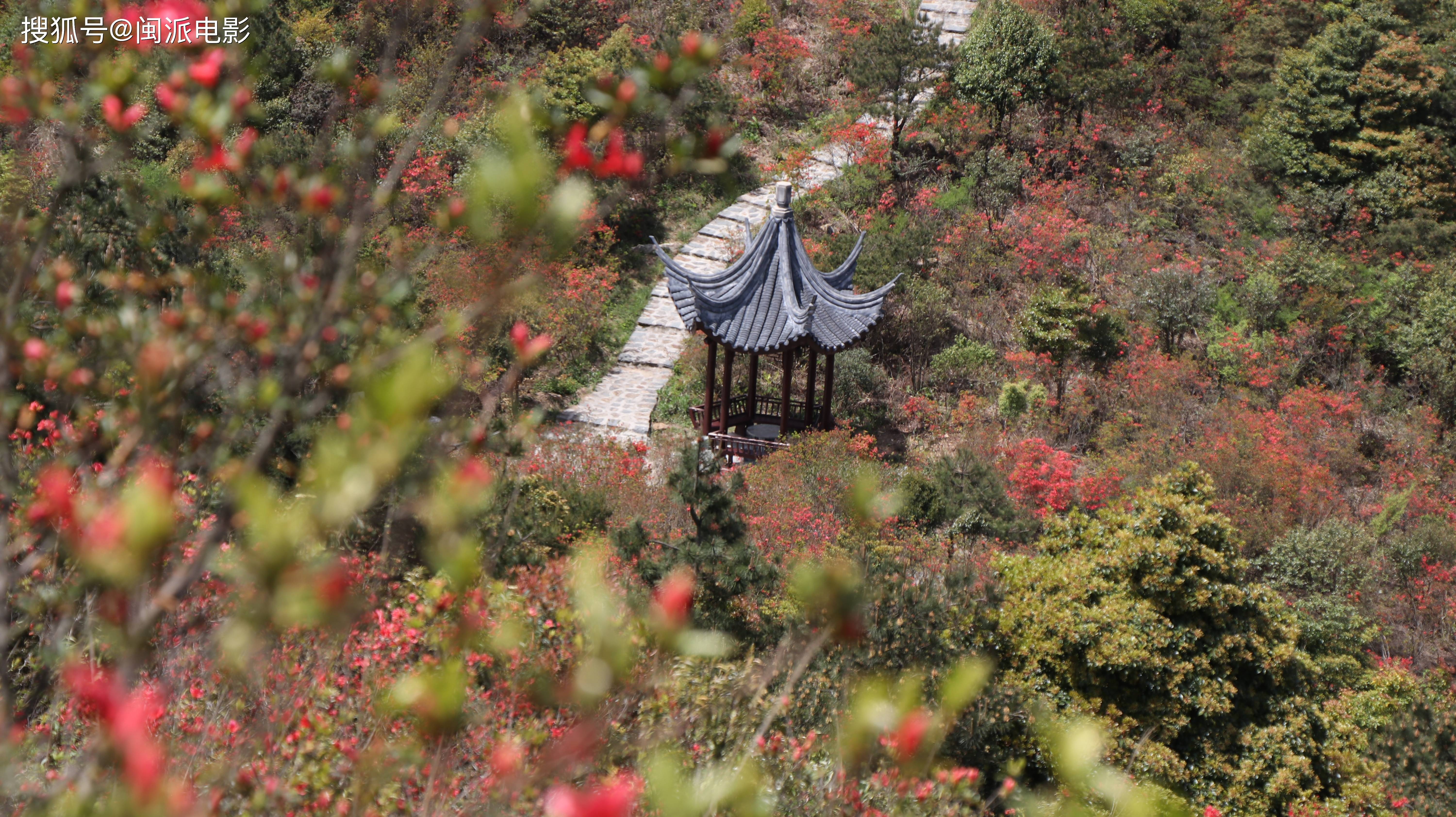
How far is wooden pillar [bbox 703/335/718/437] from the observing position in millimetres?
12680

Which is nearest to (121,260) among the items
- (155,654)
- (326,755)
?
(155,654)

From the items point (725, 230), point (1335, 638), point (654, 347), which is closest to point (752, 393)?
point (654, 347)

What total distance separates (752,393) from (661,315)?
12.7 ft

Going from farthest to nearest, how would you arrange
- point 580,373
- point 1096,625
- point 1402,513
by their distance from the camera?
point 580,373, point 1402,513, point 1096,625

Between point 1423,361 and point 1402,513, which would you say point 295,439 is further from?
point 1423,361

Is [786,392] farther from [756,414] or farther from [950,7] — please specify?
[950,7]

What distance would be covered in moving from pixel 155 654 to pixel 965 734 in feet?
14.3

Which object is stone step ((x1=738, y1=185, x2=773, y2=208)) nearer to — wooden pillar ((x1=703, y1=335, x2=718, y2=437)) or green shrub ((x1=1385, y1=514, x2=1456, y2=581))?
wooden pillar ((x1=703, y1=335, x2=718, y2=437))

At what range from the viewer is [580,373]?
49.4 ft

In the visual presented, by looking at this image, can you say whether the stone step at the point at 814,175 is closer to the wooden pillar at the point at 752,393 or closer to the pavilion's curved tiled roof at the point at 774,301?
the wooden pillar at the point at 752,393

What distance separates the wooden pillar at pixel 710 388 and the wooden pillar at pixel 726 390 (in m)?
0.13

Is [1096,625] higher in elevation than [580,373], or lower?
higher

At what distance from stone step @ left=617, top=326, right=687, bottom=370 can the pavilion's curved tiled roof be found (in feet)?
10.2

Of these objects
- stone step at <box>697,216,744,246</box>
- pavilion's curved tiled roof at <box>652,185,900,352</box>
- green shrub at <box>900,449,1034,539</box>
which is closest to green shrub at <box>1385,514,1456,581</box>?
green shrub at <box>900,449,1034,539</box>
